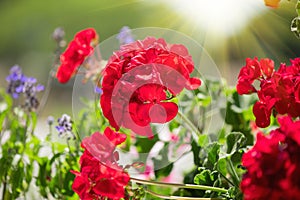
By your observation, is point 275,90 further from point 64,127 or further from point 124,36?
point 124,36

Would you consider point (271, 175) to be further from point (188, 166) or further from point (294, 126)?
point (188, 166)

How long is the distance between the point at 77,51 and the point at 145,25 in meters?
4.83

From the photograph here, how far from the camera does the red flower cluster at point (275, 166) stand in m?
0.66

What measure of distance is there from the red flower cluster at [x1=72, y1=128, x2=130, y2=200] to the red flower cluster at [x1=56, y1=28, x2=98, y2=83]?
12.8 inches

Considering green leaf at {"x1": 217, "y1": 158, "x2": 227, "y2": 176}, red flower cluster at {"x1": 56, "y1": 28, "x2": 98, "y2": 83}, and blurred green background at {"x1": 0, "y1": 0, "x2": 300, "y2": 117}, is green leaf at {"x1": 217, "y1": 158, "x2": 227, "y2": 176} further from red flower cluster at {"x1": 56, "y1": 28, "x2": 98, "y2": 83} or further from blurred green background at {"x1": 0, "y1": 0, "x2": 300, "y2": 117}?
blurred green background at {"x1": 0, "y1": 0, "x2": 300, "y2": 117}

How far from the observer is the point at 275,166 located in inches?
26.6

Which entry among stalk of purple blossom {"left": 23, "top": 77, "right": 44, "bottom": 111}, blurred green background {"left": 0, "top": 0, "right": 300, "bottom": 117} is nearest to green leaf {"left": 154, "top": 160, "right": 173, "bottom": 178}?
stalk of purple blossom {"left": 23, "top": 77, "right": 44, "bottom": 111}

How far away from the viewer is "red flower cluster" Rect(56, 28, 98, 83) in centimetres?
120

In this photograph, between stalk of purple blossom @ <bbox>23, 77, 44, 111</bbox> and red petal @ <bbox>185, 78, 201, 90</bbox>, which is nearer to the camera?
red petal @ <bbox>185, 78, 201, 90</bbox>

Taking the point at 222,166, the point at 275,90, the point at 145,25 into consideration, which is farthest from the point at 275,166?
the point at 145,25

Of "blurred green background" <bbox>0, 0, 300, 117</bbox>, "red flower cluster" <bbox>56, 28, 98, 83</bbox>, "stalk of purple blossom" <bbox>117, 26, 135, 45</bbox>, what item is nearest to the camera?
"red flower cluster" <bbox>56, 28, 98, 83</bbox>

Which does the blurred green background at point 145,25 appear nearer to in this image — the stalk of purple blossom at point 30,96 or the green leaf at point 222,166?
the stalk of purple blossom at point 30,96

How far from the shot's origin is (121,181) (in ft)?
2.87

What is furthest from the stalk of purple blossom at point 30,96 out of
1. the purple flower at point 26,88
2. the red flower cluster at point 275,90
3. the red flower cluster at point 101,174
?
the red flower cluster at point 275,90
